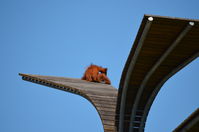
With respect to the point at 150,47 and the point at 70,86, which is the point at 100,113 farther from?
the point at 150,47

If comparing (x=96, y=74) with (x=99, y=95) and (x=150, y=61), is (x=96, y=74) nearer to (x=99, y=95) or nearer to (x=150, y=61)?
(x=99, y=95)

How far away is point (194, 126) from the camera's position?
1056 centimetres

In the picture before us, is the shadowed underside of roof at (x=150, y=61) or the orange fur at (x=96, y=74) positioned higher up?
the orange fur at (x=96, y=74)

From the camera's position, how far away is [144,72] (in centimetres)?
1922

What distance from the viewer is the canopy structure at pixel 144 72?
14.9m

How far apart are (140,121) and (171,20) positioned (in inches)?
357

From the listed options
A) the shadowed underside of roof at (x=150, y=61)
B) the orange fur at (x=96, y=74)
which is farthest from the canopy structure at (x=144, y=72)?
the orange fur at (x=96, y=74)

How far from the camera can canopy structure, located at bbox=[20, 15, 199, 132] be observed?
1491 centimetres

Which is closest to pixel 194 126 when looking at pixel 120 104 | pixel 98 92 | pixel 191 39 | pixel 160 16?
pixel 160 16

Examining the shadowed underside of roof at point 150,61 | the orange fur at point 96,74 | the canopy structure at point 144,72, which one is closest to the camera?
the shadowed underside of roof at point 150,61

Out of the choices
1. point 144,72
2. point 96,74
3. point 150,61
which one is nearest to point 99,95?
point 144,72

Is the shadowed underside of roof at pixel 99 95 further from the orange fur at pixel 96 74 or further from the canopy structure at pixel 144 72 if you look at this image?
the orange fur at pixel 96 74

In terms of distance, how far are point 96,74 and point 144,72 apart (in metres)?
10.9

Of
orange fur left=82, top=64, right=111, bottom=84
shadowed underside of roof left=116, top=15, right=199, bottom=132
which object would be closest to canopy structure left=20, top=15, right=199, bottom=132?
shadowed underside of roof left=116, top=15, right=199, bottom=132
